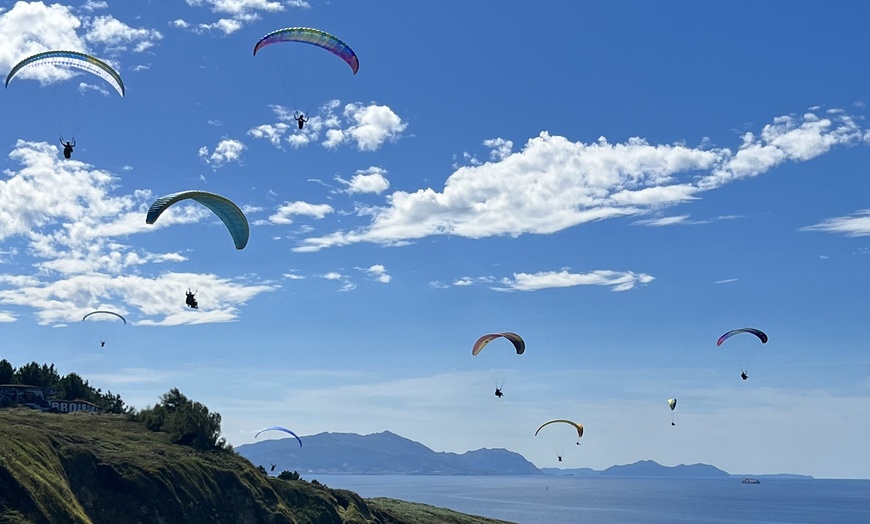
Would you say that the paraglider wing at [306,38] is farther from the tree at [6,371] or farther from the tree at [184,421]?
the tree at [6,371]

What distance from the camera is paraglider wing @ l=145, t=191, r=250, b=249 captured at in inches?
1927

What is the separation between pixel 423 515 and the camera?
11606cm

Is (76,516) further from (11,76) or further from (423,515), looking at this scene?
(423,515)

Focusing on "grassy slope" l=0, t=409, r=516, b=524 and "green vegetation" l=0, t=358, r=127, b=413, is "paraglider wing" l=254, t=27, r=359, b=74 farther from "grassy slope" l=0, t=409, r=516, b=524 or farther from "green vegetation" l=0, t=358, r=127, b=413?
"green vegetation" l=0, t=358, r=127, b=413

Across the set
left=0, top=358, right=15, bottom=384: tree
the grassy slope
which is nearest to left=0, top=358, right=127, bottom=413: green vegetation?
left=0, top=358, right=15, bottom=384: tree

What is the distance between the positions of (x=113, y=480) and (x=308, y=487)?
32.6 metres

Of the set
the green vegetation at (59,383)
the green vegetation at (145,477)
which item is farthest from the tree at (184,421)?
the green vegetation at (59,383)

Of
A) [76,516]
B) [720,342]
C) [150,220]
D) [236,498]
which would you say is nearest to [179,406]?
[236,498]

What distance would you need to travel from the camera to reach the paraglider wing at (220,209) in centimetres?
4894

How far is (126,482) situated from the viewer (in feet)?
204

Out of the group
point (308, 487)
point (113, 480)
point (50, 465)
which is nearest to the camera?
point (50, 465)

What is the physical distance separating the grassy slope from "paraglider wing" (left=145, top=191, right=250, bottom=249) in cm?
1802

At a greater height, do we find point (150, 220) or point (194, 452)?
point (150, 220)

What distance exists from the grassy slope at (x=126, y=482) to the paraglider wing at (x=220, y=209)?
18022 mm
